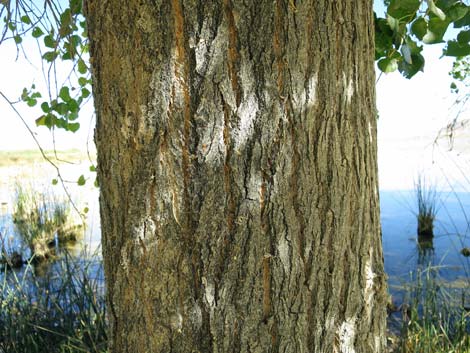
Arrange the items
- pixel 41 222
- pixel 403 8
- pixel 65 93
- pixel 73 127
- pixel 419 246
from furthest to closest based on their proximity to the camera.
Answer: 1. pixel 41 222
2. pixel 419 246
3. pixel 73 127
4. pixel 65 93
5. pixel 403 8

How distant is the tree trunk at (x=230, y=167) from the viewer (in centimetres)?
82

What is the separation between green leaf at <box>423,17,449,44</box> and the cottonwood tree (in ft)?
1.09

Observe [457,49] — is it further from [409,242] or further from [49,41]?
[409,242]

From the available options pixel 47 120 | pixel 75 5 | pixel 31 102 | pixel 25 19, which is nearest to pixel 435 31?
pixel 75 5

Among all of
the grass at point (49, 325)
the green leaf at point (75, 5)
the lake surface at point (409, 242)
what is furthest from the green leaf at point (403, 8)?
the lake surface at point (409, 242)

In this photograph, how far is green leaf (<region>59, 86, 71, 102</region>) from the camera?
1.75m

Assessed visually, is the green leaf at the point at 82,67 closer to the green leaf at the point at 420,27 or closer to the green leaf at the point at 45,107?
the green leaf at the point at 45,107

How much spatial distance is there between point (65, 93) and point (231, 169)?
1.17 metres

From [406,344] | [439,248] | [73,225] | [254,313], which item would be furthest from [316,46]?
[73,225]

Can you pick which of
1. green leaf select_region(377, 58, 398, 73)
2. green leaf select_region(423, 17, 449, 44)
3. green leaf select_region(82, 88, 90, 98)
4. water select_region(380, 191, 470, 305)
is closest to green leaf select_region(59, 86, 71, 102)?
green leaf select_region(82, 88, 90, 98)

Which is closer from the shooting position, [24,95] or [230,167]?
[230,167]

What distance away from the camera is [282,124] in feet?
2.76

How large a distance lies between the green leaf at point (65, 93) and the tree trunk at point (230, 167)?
0.91 meters

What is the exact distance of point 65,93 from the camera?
1756mm
